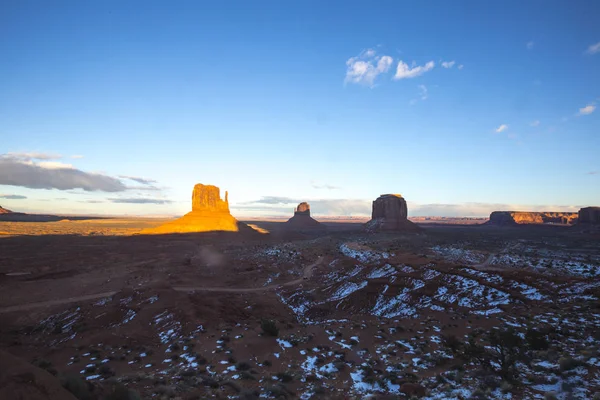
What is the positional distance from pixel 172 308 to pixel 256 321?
5994 millimetres

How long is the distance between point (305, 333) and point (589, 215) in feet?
519

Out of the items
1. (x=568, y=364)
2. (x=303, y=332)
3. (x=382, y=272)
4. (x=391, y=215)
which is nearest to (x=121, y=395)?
(x=303, y=332)

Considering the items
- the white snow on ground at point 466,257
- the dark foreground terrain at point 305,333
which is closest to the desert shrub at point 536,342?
the dark foreground terrain at point 305,333

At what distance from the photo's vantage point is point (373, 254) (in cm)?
4119

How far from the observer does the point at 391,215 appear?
344ft

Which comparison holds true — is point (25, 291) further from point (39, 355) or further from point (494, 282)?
point (494, 282)

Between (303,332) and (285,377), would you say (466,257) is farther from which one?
(285,377)

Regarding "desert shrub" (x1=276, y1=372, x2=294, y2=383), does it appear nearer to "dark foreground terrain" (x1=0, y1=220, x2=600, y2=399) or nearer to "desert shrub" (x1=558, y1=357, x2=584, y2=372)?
"dark foreground terrain" (x1=0, y1=220, x2=600, y2=399)

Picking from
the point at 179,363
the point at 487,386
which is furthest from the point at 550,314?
the point at 179,363

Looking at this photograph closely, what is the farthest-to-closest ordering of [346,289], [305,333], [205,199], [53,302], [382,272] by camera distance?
[205,199] < [382,272] < [346,289] < [53,302] < [305,333]

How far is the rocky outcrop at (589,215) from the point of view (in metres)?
118

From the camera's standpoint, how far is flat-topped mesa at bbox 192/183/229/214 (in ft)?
318

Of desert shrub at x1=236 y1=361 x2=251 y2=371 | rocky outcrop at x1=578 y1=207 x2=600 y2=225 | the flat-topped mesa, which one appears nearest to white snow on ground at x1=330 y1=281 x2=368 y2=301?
desert shrub at x1=236 y1=361 x2=251 y2=371

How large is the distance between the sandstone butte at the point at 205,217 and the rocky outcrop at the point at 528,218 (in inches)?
6050
